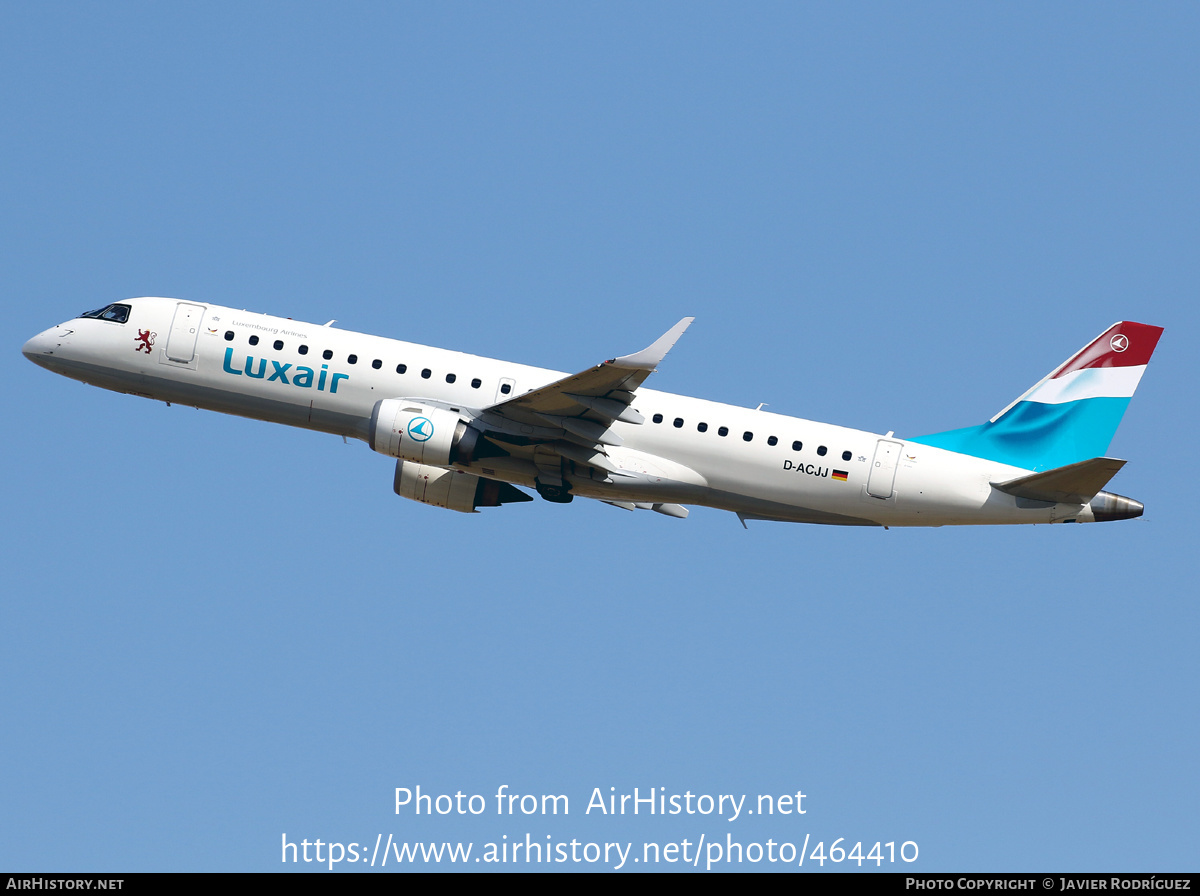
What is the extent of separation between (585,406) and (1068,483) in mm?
14112

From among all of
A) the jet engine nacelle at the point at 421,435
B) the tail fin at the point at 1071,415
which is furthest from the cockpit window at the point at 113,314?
the tail fin at the point at 1071,415

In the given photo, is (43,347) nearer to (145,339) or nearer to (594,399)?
(145,339)

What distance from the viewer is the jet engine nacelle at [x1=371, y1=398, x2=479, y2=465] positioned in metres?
37.2

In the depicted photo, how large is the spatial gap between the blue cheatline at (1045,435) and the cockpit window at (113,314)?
25266mm

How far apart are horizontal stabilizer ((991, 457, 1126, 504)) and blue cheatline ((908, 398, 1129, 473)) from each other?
69.6 inches


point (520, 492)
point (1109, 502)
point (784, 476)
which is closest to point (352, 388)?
point (520, 492)

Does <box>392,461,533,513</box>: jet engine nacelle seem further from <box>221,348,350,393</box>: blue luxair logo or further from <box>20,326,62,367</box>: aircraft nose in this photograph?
<box>20,326,62,367</box>: aircraft nose

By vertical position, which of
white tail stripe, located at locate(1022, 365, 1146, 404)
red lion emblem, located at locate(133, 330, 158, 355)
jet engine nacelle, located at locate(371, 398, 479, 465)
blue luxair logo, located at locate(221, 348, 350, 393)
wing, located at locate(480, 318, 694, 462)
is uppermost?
white tail stripe, located at locate(1022, 365, 1146, 404)

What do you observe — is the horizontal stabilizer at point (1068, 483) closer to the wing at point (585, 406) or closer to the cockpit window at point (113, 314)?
the wing at point (585, 406)

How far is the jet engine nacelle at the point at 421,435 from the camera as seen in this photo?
122 ft

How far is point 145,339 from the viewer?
4050 centimetres

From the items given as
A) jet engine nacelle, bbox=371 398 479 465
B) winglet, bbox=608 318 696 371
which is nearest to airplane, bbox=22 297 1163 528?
jet engine nacelle, bbox=371 398 479 465

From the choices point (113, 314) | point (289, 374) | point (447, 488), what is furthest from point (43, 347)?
point (447, 488)
